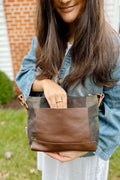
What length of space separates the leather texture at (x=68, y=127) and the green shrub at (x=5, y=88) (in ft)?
11.1

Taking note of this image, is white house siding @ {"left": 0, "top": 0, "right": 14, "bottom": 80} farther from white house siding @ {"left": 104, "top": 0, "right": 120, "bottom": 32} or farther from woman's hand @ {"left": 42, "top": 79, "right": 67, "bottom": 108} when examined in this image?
woman's hand @ {"left": 42, "top": 79, "right": 67, "bottom": 108}

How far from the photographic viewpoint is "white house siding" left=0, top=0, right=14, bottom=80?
3948mm

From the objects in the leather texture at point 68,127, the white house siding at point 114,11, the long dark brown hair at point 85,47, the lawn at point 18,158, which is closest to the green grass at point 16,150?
the lawn at point 18,158

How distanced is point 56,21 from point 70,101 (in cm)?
52

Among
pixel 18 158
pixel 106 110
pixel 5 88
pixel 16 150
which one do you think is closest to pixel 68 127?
pixel 106 110

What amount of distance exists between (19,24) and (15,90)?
63.9 inches

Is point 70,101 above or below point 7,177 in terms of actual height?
above

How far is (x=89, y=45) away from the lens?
999 millimetres

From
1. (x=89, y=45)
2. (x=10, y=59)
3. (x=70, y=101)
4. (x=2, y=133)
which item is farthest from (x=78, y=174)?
(x=10, y=59)

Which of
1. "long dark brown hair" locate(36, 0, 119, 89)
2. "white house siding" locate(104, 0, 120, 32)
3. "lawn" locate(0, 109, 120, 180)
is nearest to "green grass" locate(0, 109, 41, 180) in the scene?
"lawn" locate(0, 109, 120, 180)

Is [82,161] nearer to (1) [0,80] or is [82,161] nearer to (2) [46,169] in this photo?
(2) [46,169]

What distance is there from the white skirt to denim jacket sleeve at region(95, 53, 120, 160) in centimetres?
24

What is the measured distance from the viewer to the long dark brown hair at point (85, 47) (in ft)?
3.22

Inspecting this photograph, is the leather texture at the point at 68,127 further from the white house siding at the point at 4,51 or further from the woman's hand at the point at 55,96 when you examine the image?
the white house siding at the point at 4,51
